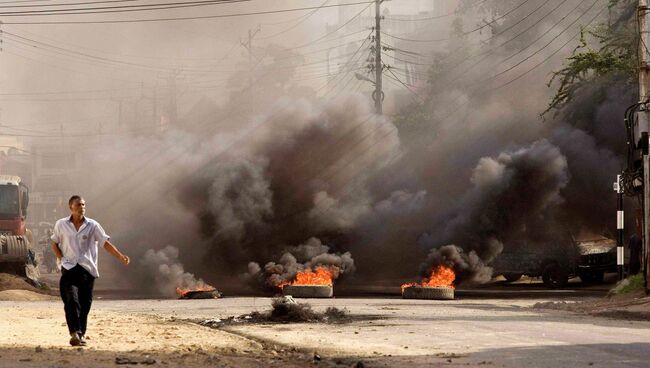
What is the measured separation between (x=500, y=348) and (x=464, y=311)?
8.84m

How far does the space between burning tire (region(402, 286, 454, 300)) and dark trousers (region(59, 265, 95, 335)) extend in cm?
1668

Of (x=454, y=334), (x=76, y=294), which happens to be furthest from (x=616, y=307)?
(x=76, y=294)

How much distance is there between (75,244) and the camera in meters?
12.9

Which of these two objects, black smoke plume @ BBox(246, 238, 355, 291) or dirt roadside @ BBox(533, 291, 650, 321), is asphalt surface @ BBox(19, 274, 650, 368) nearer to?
dirt roadside @ BBox(533, 291, 650, 321)

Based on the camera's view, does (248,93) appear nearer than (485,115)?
No

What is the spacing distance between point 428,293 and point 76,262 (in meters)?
17.0

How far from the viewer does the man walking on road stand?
12.8 meters

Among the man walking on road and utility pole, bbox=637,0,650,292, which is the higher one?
utility pole, bbox=637,0,650,292

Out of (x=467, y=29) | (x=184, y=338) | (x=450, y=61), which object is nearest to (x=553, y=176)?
(x=184, y=338)

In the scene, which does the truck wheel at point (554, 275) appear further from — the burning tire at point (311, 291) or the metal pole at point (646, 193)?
the metal pole at point (646, 193)

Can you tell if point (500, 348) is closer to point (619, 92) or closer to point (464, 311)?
point (464, 311)

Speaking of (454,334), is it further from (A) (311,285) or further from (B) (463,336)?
(A) (311,285)

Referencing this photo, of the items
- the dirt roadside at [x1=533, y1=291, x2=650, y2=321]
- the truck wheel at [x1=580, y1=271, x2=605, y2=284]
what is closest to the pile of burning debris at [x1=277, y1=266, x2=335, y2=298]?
the dirt roadside at [x1=533, y1=291, x2=650, y2=321]

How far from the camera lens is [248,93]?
69125 millimetres
